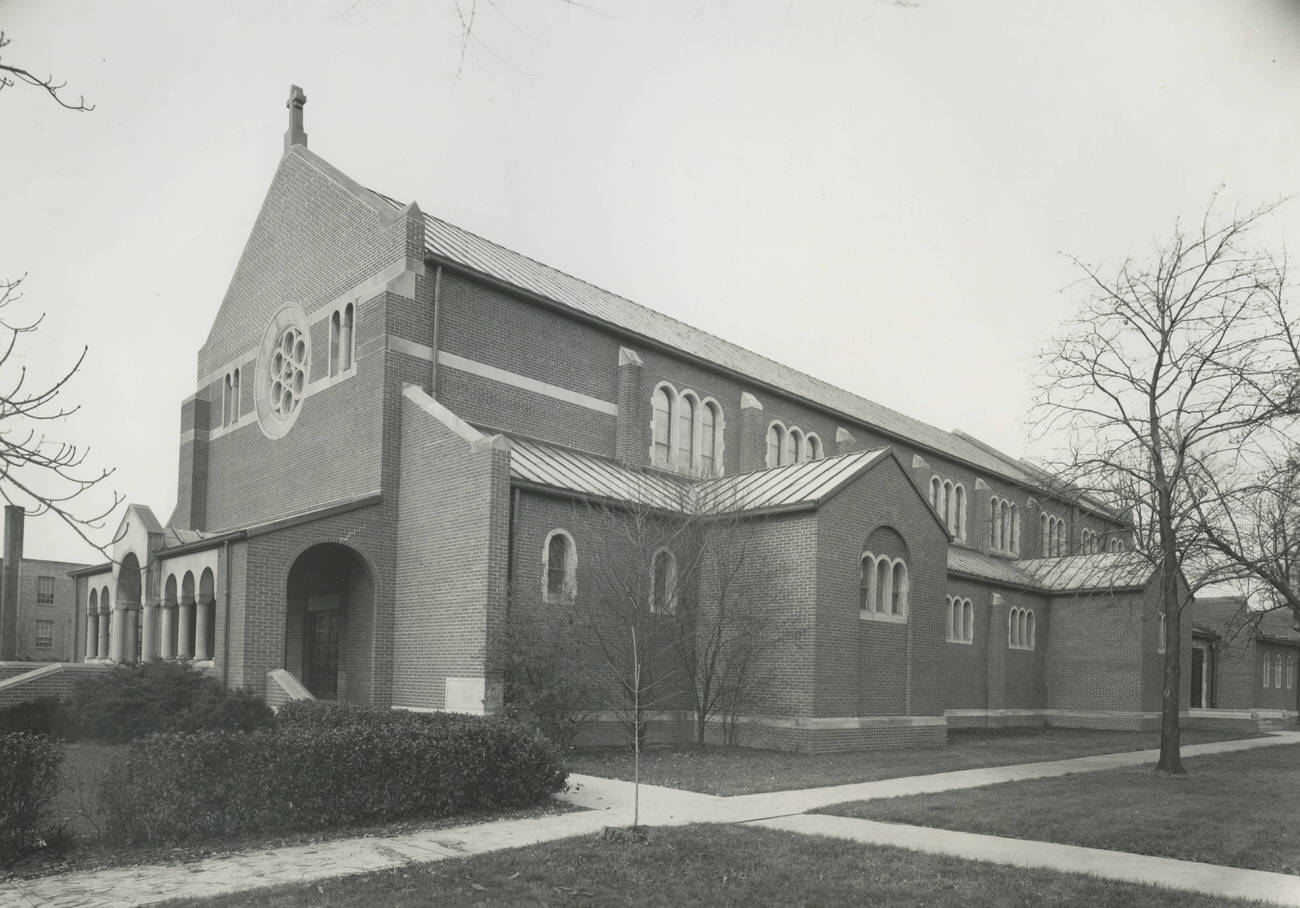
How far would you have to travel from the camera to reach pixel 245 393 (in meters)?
27.7

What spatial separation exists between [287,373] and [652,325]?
10771mm

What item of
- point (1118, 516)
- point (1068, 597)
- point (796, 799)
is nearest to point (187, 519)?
point (796, 799)

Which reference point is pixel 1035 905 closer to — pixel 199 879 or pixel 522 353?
pixel 199 879

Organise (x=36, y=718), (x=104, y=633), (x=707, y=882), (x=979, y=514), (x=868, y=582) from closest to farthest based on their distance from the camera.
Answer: (x=707, y=882) < (x=36, y=718) < (x=868, y=582) < (x=104, y=633) < (x=979, y=514)

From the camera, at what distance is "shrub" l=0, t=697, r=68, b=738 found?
62.8 ft

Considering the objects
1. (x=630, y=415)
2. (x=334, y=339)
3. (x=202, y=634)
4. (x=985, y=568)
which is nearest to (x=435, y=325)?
(x=334, y=339)

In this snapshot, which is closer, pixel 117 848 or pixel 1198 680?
pixel 117 848

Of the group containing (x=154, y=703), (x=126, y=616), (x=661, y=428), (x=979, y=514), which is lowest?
(x=154, y=703)

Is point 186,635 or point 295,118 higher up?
point 295,118

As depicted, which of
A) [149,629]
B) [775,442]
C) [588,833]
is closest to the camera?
[588,833]

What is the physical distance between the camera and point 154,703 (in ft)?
57.4

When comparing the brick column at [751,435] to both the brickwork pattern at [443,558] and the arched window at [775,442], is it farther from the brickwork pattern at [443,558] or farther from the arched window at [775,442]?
the brickwork pattern at [443,558]

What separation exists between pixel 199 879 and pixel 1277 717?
53886 millimetres

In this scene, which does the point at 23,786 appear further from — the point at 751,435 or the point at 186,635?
the point at 751,435
